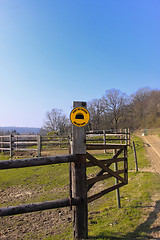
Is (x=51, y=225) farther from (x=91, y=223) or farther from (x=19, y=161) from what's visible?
(x=19, y=161)

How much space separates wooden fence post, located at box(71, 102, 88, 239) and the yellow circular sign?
0.28ft

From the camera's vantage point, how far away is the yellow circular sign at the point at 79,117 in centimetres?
329

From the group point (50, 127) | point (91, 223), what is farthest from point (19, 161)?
point (50, 127)

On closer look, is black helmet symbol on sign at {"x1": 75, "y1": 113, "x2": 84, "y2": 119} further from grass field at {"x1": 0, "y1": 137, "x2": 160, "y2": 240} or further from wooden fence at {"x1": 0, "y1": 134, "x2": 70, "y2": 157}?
wooden fence at {"x1": 0, "y1": 134, "x2": 70, "y2": 157}

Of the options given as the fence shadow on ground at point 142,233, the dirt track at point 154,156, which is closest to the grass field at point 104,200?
the fence shadow on ground at point 142,233

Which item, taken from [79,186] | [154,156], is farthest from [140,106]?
[79,186]

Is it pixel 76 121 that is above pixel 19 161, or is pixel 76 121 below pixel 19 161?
above

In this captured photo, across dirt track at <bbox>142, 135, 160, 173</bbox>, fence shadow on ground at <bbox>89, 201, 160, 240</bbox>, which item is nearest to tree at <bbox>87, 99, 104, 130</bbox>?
dirt track at <bbox>142, 135, 160, 173</bbox>

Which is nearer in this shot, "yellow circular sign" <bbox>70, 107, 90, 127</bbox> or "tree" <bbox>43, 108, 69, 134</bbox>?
"yellow circular sign" <bbox>70, 107, 90, 127</bbox>

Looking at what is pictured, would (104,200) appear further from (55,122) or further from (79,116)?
(55,122)

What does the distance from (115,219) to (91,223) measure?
529mm

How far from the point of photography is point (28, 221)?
481cm

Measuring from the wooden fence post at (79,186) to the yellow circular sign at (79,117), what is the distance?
8 centimetres

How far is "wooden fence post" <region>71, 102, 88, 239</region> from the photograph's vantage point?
3.19 metres
